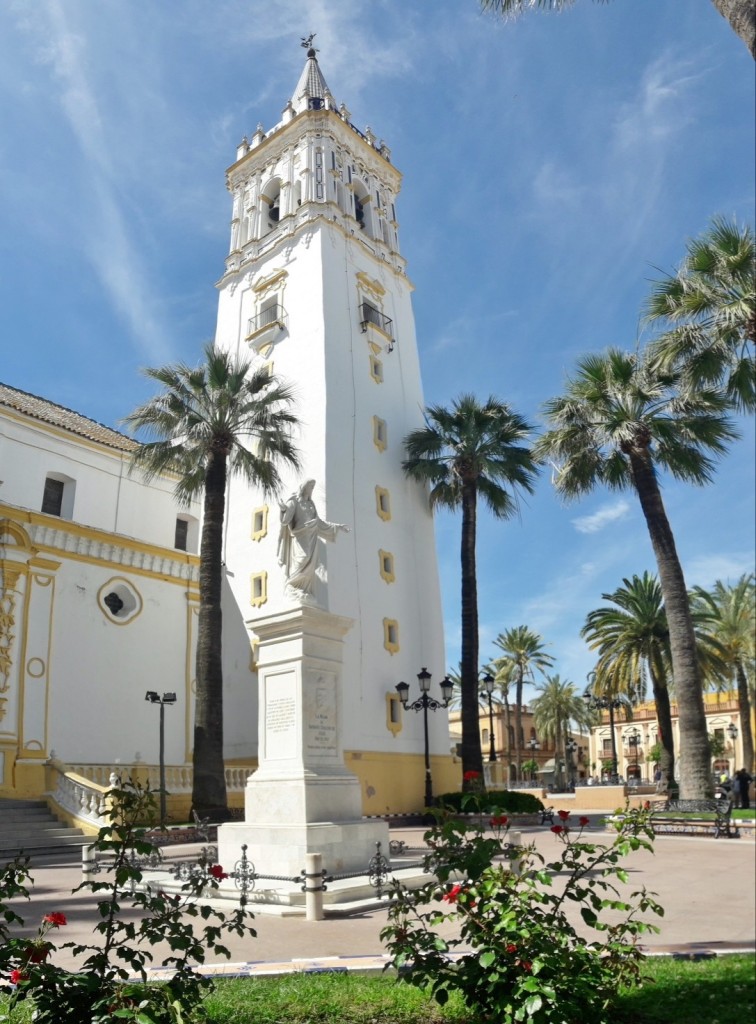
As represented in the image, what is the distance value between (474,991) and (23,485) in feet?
92.2

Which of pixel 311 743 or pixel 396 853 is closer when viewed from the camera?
pixel 311 743

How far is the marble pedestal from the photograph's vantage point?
37.8ft

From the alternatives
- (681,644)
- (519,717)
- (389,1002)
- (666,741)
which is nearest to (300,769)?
(389,1002)

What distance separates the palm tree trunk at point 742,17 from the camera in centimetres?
651

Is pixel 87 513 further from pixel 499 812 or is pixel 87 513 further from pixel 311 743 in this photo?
pixel 499 812

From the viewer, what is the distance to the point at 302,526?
44.5 ft

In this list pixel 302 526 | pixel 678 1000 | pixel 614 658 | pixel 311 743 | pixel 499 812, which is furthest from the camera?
pixel 614 658

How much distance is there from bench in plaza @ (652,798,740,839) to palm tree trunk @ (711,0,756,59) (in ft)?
54.6

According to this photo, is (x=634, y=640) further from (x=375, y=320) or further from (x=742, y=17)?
(x=742, y=17)

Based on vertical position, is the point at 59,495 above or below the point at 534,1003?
above

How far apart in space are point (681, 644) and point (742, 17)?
756 inches

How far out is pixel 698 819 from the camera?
66.7ft

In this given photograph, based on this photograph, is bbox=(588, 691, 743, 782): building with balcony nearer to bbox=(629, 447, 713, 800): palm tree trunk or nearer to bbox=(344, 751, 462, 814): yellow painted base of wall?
bbox=(344, 751, 462, 814): yellow painted base of wall

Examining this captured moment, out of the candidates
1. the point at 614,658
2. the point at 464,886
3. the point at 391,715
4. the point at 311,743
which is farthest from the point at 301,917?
the point at 614,658
